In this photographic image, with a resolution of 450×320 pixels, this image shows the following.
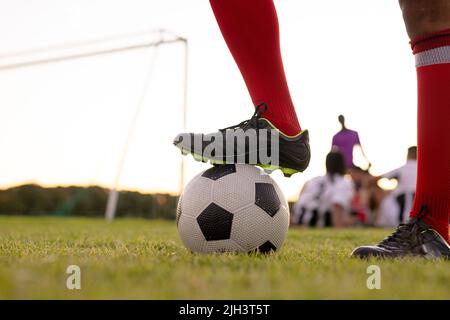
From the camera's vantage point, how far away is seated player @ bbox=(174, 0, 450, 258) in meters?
2.24

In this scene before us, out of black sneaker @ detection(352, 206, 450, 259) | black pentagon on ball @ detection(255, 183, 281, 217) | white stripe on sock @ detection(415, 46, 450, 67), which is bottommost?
black sneaker @ detection(352, 206, 450, 259)

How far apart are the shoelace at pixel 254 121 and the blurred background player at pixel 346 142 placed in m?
7.03

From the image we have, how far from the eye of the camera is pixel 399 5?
2.31 metres

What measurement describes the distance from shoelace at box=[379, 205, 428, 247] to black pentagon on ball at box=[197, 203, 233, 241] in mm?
684

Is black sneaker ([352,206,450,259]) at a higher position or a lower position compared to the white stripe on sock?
lower

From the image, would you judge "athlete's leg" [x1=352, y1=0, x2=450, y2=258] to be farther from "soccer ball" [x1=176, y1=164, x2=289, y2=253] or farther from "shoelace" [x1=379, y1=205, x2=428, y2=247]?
"soccer ball" [x1=176, y1=164, x2=289, y2=253]

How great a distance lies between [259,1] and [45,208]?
607 inches

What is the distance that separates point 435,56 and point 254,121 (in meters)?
0.83

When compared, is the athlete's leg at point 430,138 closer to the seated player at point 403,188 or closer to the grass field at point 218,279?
the grass field at point 218,279

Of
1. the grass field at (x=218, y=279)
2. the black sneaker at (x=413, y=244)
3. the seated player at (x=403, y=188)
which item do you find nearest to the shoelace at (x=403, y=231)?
the black sneaker at (x=413, y=244)

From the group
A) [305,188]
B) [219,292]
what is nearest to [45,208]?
[305,188]

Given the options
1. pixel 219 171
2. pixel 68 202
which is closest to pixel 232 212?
pixel 219 171

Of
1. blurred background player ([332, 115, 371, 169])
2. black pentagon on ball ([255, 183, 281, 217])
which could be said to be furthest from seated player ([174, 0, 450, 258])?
blurred background player ([332, 115, 371, 169])

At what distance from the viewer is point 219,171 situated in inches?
96.9
